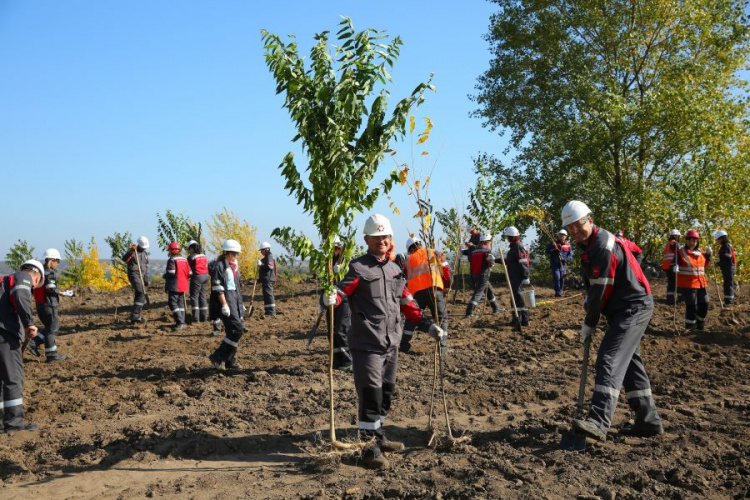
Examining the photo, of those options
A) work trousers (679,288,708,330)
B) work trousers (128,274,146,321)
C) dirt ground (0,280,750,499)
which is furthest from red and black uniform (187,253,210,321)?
work trousers (679,288,708,330)

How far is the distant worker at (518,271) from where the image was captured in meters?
12.7

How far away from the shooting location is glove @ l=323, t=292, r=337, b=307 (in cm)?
568

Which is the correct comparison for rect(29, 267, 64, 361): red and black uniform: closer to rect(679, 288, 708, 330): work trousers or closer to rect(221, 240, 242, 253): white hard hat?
rect(221, 240, 242, 253): white hard hat

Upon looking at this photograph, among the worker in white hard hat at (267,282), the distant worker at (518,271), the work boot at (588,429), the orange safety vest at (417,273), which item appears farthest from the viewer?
the worker in white hard hat at (267,282)

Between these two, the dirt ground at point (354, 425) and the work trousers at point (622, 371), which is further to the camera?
the work trousers at point (622, 371)

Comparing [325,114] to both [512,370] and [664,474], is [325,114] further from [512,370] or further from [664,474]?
[512,370]

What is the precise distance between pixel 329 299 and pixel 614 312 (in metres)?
2.52

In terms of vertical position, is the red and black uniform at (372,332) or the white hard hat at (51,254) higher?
the white hard hat at (51,254)

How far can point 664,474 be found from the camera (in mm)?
4895

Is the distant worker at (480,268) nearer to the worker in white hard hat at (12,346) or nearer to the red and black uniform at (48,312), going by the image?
the red and black uniform at (48,312)

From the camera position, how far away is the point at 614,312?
223 inches

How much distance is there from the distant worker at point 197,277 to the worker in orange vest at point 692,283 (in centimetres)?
982

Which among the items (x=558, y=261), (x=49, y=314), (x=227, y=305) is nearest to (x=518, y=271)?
(x=227, y=305)

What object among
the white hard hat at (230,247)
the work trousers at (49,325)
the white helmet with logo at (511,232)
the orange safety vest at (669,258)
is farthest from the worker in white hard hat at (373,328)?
the orange safety vest at (669,258)
